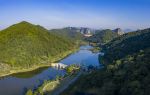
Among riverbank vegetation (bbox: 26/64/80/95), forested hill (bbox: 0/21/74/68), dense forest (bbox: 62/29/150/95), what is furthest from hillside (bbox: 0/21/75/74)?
dense forest (bbox: 62/29/150/95)

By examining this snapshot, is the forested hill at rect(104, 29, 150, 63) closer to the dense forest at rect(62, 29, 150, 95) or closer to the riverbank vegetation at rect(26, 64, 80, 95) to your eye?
the riverbank vegetation at rect(26, 64, 80, 95)

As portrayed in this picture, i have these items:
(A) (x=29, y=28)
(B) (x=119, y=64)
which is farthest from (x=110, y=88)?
(A) (x=29, y=28)

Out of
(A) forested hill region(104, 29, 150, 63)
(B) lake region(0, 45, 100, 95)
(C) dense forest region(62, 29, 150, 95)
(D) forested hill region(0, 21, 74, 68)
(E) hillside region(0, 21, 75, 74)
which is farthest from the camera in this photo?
(D) forested hill region(0, 21, 74, 68)

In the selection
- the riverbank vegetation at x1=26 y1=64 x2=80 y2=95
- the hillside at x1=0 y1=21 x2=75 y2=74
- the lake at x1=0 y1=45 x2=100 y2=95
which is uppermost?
the hillside at x1=0 y1=21 x2=75 y2=74

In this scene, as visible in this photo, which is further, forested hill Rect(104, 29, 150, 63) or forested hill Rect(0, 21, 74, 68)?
forested hill Rect(0, 21, 74, 68)

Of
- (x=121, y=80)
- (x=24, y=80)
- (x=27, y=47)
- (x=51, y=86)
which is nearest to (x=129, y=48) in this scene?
(x=24, y=80)

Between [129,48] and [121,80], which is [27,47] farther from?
[121,80]

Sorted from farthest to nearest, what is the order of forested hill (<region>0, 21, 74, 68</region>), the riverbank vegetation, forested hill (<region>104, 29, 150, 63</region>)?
forested hill (<region>0, 21, 74, 68</region>) → forested hill (<region>104, 29, 150, 63</region>) → the riverbank vegetation

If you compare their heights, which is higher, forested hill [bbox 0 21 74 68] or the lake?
forested hill [bbox 0 21 74 68]

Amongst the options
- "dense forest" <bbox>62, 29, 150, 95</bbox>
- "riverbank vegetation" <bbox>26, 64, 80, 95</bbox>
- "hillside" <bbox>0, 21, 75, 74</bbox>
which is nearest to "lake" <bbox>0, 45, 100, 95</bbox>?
"riverbank vegetation" <bbox>26, 64, 80, 95</bbox>
